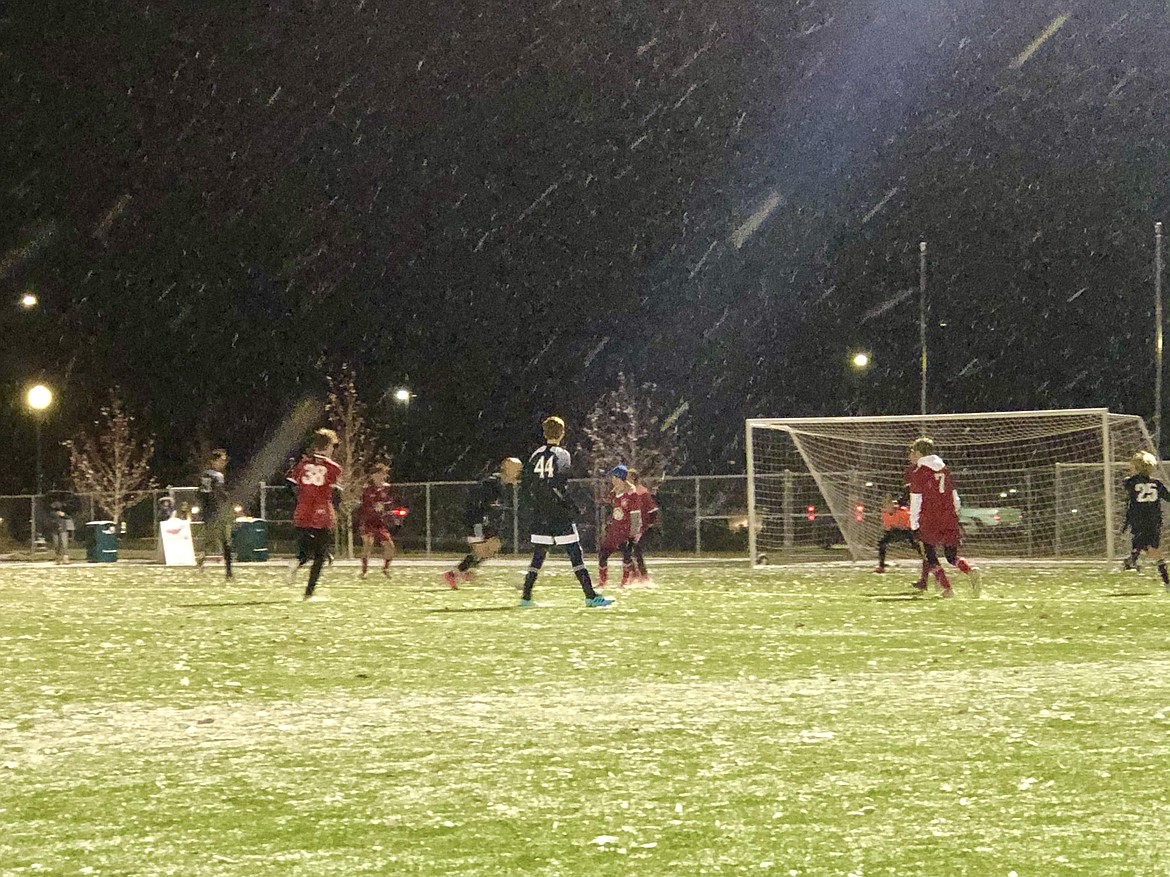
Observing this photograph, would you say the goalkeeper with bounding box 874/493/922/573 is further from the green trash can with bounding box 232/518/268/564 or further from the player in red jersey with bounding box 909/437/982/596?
the green trash can with bounding box 232/518/268/564

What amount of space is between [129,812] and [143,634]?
834 centimetres

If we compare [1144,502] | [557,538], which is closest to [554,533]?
[557,538]

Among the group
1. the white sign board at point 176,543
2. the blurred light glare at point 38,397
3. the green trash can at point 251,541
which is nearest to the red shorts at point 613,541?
the green trash can at point 251,541

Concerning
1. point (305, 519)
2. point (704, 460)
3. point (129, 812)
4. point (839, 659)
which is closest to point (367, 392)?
point (704, 460)

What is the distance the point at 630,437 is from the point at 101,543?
90.7 feet

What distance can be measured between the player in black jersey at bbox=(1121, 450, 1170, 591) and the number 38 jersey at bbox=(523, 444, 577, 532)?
8170 mm

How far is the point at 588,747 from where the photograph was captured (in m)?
7.20

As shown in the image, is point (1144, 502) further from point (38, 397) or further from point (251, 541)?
point (38, 397)

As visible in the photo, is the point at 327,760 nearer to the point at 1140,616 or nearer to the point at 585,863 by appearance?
the point at 585,863

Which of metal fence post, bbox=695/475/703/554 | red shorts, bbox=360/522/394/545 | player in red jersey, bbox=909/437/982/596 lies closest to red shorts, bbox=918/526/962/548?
player in red jersey, bbox=909/437/982/596

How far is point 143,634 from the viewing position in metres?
13.8

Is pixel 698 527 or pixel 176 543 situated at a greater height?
pixel 698 527

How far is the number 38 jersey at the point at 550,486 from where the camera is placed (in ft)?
52.0

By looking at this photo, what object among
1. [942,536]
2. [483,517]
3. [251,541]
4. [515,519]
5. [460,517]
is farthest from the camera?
[460,517]
